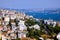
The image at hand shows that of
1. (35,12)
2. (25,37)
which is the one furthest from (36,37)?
(35,12)

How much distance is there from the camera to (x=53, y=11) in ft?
28.9

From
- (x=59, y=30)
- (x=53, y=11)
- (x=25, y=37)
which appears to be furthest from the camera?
(x=53, y=11)

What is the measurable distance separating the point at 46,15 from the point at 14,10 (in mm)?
1748

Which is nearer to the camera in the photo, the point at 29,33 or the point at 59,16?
the point at 29,33

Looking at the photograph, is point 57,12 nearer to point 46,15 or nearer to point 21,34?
point 46,15

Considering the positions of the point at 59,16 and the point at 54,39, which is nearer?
the point at 54,39

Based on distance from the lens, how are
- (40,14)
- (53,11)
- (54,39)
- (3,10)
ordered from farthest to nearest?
(3,10), (40,14), (53,11), (54,39)

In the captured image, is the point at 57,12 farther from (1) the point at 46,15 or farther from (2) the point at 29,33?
(2) the point at 29,33

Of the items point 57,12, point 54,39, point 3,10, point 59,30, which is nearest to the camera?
point 54,39

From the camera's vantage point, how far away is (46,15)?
9.22 meters

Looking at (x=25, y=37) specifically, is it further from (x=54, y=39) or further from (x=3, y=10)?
(x=3, y=10)

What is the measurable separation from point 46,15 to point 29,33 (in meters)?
4.34

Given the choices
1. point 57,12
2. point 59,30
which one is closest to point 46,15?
point 57,12

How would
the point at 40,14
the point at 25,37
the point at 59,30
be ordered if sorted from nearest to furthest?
the point at 25,37, the point at 59,30, the point at 40,14
